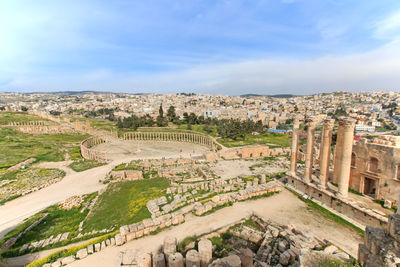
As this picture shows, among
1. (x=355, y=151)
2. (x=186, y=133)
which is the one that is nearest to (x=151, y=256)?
(x=355, y=151)

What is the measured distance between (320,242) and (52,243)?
60.5 ft

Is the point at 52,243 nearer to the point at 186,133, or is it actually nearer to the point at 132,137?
the point at 186,133

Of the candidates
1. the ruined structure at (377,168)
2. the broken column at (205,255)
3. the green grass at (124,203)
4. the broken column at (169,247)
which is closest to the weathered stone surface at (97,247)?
the green grass at (124,203)

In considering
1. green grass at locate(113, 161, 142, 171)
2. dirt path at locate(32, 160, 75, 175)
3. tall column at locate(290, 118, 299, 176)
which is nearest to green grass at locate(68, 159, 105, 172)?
dirt path at locate(32, 160, 75, 175)

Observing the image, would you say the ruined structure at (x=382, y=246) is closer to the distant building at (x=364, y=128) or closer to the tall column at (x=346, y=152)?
the tall column at (x=346, y=152)

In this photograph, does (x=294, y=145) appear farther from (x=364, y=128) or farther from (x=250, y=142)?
(x=364, y=128)

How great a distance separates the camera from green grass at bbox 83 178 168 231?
55.4ft

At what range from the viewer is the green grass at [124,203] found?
16.9 meters

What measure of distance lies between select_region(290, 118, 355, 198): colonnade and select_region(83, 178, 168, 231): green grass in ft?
49.3

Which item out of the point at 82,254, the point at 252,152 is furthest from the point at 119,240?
the point at 252,152

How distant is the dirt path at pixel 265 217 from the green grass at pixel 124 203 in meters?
3.53

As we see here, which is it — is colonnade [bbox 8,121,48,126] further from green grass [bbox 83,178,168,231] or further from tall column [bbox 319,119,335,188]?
tall column [bbox 319,119,335,188]

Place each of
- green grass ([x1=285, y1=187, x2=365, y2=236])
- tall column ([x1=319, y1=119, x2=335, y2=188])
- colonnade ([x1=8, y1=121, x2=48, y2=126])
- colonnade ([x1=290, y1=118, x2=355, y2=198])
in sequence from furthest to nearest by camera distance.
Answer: colonnade ([x1=8, y1=121, x2=48, y2=126]) → tall column ([x1=319, y1=119, x2=335, y2=188]) → colonnade ([x1=290, y1=118, x2=355, y2=198]) → green grass ([x1=285, y1=187, x2=365, y2=236])

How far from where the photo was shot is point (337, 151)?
19.4m
